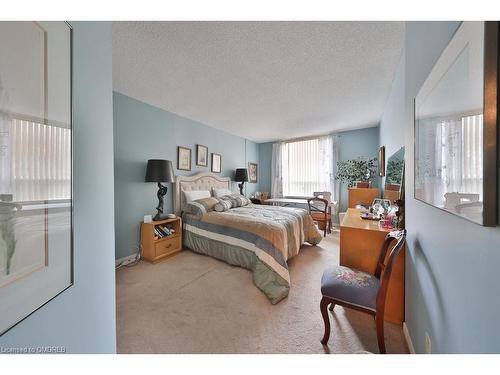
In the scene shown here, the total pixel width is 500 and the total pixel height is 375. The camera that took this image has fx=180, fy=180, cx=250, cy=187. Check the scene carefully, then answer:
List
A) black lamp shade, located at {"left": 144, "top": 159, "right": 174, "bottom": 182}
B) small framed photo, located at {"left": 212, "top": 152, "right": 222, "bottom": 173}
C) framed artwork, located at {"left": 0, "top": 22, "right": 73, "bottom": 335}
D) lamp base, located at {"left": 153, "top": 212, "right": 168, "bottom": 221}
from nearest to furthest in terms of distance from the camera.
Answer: framed artwork, located at {"left": 0, "top": 22, "right": 73, "bottom": 335}, black lamp shade, located at {"left": 144, "top": 159, "right": 174, "bottom": 182}, lamp base, located at {"left": 153, "top": 212, "right": 168, "bottom": 221}, small framed photo, located at {"left": 212, "top": 152, "right": 222, "bottom": 173}

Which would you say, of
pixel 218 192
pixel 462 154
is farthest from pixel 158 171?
pixel 462 154

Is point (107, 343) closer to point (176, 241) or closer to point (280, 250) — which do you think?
point (280, 250)

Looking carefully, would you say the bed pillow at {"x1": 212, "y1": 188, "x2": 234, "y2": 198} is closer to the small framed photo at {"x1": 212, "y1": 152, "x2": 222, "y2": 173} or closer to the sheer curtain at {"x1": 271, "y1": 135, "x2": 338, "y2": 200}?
the small framed photo at {"x1": 212, "y1": 152, "x2": 222, "y2": 173}

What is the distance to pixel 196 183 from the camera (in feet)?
12.1

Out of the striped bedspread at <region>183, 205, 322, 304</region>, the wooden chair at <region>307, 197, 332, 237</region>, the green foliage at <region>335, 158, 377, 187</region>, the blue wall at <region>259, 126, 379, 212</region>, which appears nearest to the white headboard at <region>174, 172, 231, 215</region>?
the striped bedspread at <region>183, 205, 322, 304</region>

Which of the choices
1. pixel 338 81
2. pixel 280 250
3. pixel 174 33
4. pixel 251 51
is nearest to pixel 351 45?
pixel 338 81

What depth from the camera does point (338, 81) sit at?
7.45 ft

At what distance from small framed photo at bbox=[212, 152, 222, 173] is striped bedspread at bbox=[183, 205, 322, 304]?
146cm

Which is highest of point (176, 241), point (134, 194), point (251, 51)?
point (251, 51)

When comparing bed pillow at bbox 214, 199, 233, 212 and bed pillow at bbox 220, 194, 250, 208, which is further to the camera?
bed pillow at bbox 220, 194, 250, 208

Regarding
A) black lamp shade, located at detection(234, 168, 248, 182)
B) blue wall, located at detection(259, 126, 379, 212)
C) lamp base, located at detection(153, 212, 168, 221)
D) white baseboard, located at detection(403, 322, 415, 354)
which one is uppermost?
blue wall, located at detection(259, 126, 379, 212)

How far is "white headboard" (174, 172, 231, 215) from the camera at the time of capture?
10.8ft

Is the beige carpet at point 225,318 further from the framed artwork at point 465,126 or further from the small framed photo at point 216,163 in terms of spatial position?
the small framed photo at point 216,163
